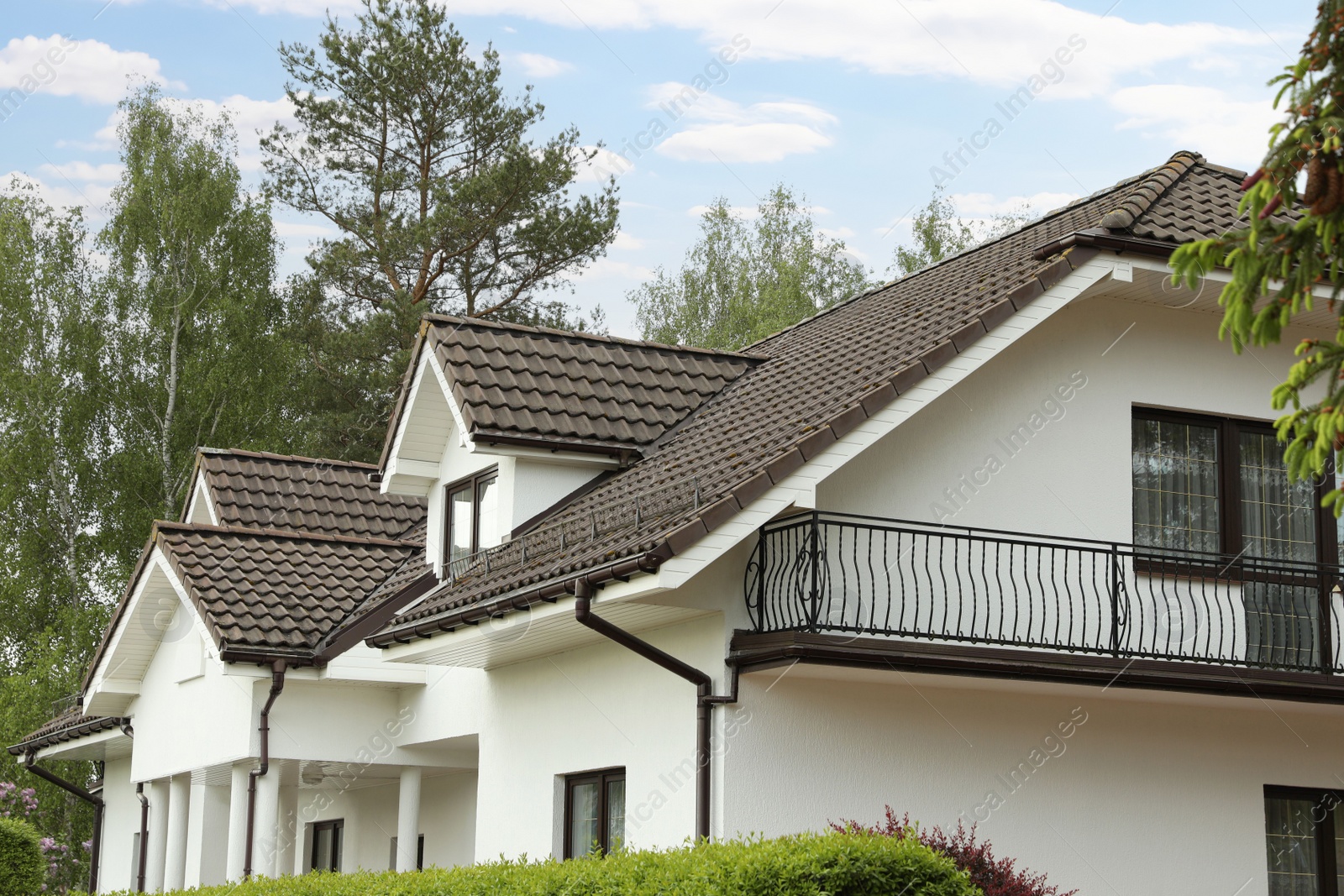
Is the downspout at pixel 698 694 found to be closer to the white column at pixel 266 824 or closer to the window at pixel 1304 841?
the window at pixel 1304 841

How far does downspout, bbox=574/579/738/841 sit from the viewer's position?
10734mm

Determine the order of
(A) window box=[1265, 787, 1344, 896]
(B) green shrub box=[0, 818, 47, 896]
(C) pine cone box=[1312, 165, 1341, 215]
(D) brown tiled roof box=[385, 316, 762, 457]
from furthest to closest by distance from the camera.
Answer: (B) green shrub box=[0, 818, 47, 896] < (D) brown tiled roof box=[385, 316, 762, 457] < (A) window box=[1265, 787, 1344, 896] < (C) pine cone box=[1312, 165, 1341, 215]

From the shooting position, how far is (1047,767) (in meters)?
11.8

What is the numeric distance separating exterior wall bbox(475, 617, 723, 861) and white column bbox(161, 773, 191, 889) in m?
5.38

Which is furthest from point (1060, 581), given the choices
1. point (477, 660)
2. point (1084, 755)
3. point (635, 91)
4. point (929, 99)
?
point (929, 99)

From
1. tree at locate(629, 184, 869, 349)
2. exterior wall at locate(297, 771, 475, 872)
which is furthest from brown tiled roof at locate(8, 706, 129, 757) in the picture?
tree at locate(629, 184, 869, 349)

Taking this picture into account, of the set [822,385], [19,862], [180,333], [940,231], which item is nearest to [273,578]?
[19,862]

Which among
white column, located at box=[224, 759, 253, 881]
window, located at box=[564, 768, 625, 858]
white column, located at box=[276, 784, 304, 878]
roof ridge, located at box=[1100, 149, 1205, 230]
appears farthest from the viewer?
white column, located at box=[276, 784, 304, 878]

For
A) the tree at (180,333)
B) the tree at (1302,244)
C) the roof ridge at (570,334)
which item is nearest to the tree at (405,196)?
the tree at (180,333)

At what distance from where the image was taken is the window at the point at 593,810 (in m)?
12.4

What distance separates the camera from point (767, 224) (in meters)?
40.0

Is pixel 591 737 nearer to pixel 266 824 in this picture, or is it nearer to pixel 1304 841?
pixel 266 824

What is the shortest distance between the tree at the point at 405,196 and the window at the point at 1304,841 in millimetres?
22028

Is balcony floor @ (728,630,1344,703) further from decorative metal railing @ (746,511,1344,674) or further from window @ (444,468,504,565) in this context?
window @ (444,468,504,565)
